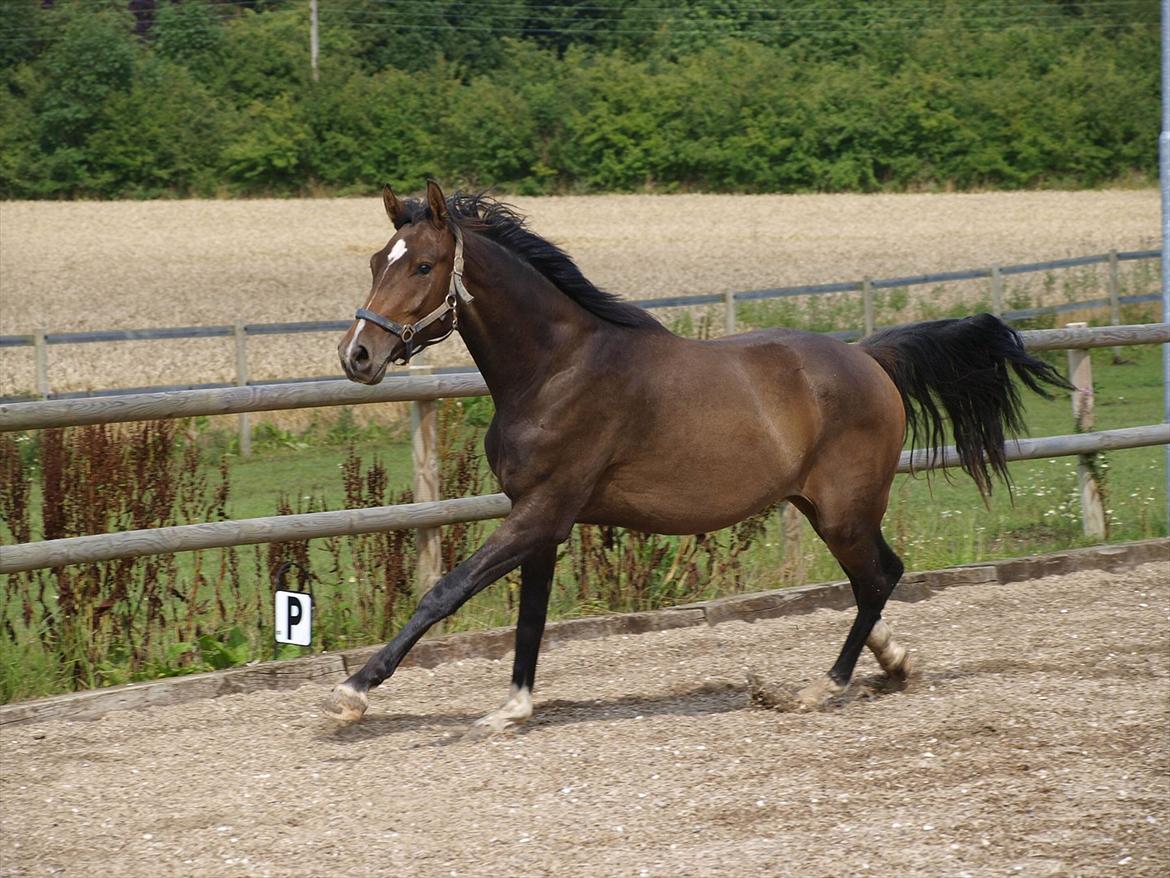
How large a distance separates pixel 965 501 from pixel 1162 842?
7588 mm

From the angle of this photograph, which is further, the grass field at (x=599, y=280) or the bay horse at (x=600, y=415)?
the grass field at (x=599, y=280)

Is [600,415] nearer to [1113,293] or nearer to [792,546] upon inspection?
[792,546]

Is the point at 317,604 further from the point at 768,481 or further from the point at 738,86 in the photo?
the point at 738,86

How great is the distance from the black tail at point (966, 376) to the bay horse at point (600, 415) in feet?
0.98

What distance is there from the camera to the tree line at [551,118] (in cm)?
4625

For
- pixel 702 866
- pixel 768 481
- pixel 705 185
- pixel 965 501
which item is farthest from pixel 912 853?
Answer: pixel 705 185

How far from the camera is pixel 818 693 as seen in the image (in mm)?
6191

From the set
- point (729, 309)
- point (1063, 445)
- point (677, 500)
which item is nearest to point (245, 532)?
point (677, 500)

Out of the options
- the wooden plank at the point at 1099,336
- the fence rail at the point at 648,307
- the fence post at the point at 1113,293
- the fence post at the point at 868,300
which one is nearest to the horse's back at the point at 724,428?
the wooden plank at the point at 1099,336

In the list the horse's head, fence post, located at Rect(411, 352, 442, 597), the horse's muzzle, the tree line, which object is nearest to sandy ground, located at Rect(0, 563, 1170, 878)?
fence post, located at Rect(411, 352, 442, 597)

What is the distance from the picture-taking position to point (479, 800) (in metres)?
4.96

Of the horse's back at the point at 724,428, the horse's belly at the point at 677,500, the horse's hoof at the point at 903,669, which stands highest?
the horse's back at the point at 724,428

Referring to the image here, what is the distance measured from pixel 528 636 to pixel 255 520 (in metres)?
1.41

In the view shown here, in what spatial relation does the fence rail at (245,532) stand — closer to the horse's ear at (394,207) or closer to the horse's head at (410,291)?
the horse's head at (410,291)
